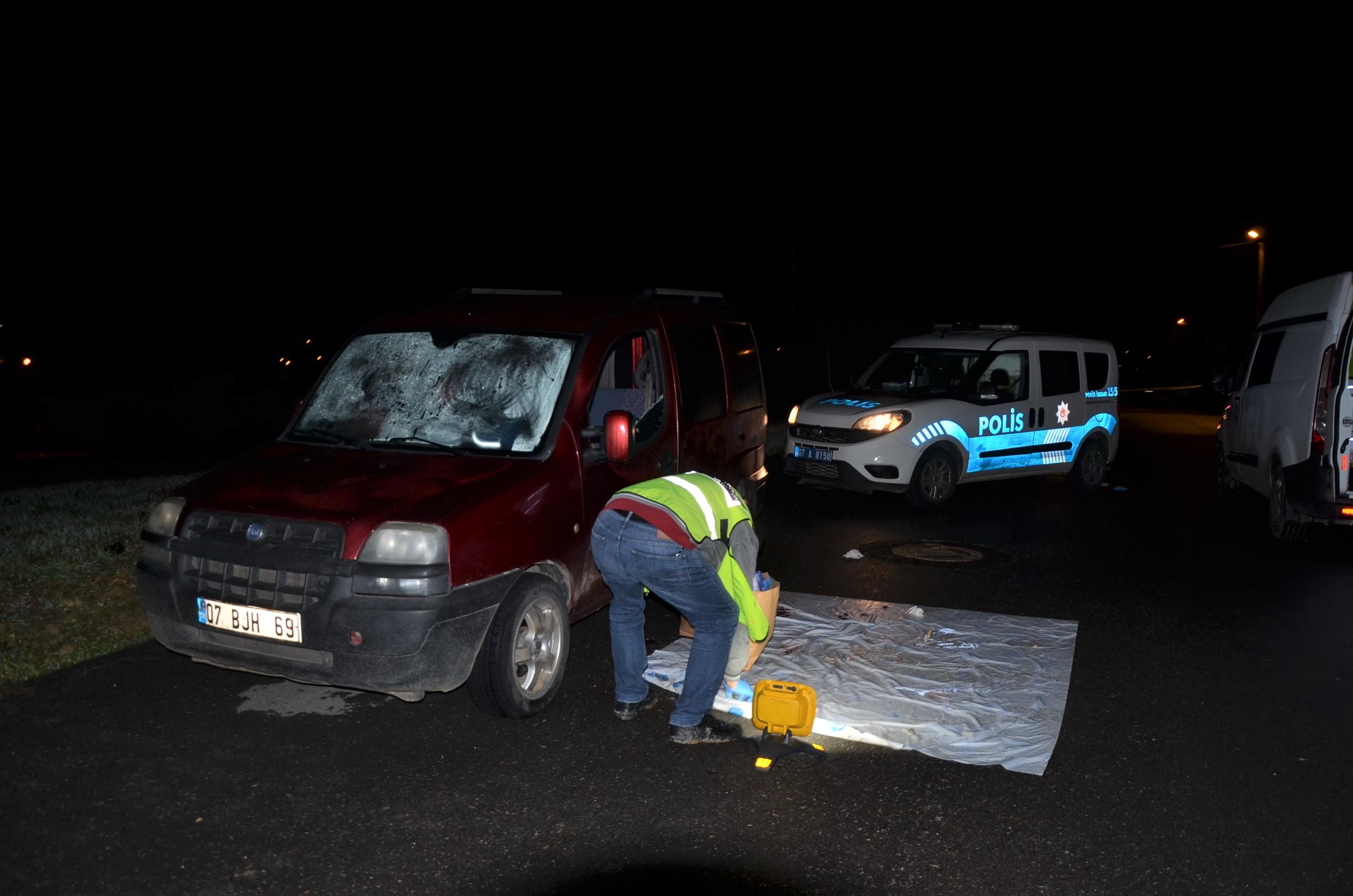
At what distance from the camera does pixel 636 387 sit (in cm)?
683

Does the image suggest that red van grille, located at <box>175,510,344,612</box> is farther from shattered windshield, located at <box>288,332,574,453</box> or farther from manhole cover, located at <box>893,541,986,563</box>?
manhole cover, located at <box>893,541,986,563</box>

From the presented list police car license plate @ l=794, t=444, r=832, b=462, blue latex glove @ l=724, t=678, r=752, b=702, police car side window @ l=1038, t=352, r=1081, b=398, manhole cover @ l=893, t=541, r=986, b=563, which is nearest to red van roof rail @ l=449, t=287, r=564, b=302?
blue latex glove @ l=724, t=678, r=752, b=702

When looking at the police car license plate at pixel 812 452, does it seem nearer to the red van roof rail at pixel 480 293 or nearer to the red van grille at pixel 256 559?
the red van roof rail at pixel 480 293

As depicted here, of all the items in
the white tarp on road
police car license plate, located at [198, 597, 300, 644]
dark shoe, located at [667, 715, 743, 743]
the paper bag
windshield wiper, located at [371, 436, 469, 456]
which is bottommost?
the white tarp on road

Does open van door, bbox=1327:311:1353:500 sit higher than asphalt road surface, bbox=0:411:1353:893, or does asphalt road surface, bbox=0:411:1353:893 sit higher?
open van door, bbox=1327:311:1353:500

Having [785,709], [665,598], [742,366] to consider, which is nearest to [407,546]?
[665,598]

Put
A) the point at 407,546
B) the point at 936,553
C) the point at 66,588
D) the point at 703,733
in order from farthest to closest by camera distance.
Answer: the point at 936,553, the point at 66,588, the point at 703,733, the point at 407,546

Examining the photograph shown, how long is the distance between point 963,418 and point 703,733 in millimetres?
6973

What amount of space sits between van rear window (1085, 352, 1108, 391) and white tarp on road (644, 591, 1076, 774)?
6.25m

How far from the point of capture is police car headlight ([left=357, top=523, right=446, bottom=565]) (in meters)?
4.48

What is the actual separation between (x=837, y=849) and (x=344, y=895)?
5.53 feet

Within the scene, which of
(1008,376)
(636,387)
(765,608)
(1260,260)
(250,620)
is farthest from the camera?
(1260,260)

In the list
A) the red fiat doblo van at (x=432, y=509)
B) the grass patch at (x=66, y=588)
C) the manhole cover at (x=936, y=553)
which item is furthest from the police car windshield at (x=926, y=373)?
Result: the grass patch at (x=66, y=588)

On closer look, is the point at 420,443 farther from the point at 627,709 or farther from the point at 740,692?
the point at 740,692
